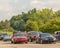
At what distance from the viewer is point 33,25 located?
128625 mm

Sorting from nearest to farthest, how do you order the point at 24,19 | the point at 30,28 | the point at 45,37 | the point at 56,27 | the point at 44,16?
the point at 45,37
the point at 56,27
the point at 30,28
the point at 44,16
the point at 24,19

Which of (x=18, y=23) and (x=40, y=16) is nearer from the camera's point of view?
(x=40, y=16)

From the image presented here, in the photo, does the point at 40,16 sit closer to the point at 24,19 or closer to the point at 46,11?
the point at 46,11

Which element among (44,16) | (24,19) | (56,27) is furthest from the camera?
(24,19)

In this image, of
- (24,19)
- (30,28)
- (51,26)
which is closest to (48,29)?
(51,26)

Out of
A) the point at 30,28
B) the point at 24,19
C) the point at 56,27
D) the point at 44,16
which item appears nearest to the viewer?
the point at 56,27

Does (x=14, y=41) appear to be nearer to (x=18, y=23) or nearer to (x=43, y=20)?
(x=43, y=20)

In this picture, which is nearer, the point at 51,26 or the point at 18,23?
the point at 51,26

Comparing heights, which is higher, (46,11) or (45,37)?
(46,11)

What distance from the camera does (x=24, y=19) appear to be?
188 metres

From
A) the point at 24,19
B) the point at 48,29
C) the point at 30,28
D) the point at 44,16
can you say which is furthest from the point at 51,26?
the point at 24,19

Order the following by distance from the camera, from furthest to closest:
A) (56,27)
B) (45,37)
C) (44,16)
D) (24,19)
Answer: (24,19) → (44,16) → (56,27) → (45,37)

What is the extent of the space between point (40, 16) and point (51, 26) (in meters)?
57.1

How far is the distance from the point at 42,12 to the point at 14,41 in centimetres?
11181
